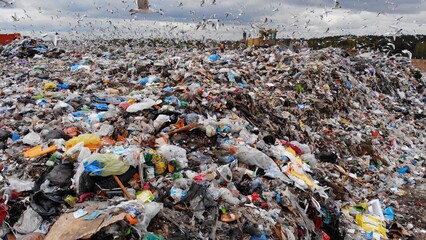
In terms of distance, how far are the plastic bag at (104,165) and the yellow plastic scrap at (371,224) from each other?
280cm

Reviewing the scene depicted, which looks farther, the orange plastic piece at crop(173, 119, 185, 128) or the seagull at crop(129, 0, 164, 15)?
the seagull at crop(129, 0, 164, 15)

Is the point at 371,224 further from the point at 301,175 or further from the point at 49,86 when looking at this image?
the point at 49,86

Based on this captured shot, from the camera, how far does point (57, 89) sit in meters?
6.95

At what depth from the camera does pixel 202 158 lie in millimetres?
3783

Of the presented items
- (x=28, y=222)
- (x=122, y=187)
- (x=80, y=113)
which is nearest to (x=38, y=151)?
(x=28, y=222)

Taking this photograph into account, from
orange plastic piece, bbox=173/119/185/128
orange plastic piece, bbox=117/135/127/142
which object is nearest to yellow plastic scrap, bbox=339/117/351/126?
orange plastic piece, bbox=173/119/185/128

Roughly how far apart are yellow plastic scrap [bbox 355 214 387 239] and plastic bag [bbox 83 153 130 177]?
2.80 metres

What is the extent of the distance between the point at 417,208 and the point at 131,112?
4.15m

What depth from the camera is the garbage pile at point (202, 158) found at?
2844mm

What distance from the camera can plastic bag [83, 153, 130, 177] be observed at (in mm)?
3027

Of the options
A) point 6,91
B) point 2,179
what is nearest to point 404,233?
point 2,179

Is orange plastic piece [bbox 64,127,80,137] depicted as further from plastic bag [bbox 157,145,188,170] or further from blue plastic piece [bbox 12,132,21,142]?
plastic bag [bbox 157,145,188,170]

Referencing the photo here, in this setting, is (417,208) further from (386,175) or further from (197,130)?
(197,130)

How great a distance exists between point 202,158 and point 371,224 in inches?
85.2
